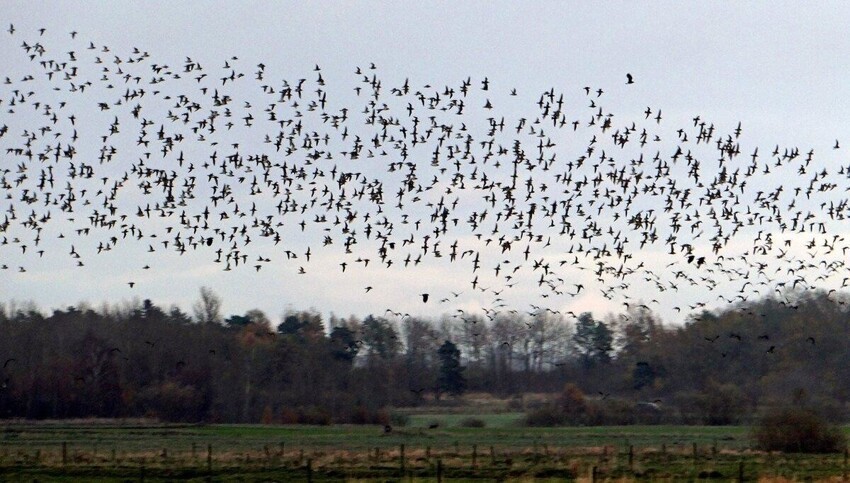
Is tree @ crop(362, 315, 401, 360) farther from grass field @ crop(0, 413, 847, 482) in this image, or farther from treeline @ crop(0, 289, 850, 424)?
grass field @ crop(0, 413, 847, 482)

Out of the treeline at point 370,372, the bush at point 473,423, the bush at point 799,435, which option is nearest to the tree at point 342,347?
the treeline at point 370,372

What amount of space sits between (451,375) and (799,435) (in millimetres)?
43956

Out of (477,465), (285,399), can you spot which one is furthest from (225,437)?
(477,465)

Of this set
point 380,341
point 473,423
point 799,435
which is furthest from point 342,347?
point 799,435

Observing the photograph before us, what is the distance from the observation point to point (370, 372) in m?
92.2

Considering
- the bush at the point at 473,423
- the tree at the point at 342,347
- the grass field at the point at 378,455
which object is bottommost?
the grass field at the point at 378,455

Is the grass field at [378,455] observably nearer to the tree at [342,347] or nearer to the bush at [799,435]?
the bush at [799,435]

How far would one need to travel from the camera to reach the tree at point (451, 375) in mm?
96500

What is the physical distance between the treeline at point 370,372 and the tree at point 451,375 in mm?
125

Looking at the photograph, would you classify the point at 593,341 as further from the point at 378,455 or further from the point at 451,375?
the point at 378,455

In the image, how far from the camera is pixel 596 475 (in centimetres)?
3719

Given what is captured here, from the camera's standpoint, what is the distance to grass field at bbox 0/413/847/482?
39.7m

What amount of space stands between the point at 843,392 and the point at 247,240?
60956 millimetres

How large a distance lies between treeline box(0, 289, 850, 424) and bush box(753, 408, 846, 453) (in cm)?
1016
